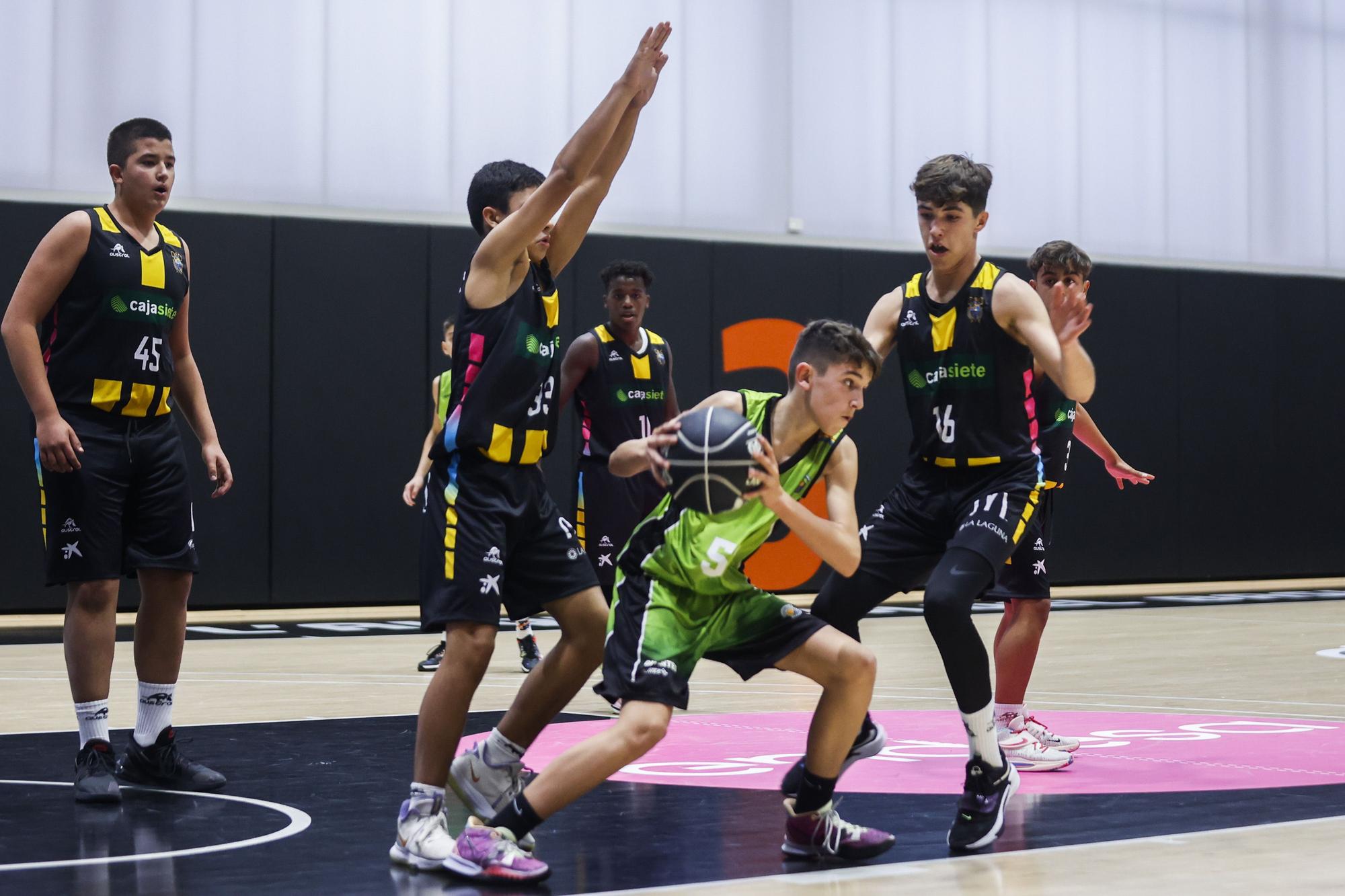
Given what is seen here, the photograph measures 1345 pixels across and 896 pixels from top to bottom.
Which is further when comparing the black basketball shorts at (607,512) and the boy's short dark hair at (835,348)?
the black basketball shorts at (607,512)

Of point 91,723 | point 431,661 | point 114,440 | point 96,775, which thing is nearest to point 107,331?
point 114,440

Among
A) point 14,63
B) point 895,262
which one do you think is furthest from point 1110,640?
point 14,63

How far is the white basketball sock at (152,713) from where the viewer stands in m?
5.15

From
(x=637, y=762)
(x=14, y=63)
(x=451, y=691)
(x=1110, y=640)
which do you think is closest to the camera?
(x=451, y=691)

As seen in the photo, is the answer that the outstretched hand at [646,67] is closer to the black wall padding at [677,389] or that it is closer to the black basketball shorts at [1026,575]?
the black basketball shorts at [1026,575]

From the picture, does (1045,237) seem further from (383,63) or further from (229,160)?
(229,160)

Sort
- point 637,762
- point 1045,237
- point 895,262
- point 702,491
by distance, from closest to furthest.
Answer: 1. point 702,491
2. point 637,762
3. point 895,262
4. point 1045,237

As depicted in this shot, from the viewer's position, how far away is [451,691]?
3967 millimetres

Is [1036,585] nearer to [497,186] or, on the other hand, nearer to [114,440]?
[497,186]

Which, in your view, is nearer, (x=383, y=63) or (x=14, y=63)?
(x=14, y=63)

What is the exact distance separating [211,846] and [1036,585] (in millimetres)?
3063

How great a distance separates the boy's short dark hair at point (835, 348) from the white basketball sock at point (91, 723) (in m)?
2.46

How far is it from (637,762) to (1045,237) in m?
11.5

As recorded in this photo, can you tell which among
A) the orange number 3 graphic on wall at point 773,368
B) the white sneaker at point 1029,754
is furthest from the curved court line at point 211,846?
the orange number 3 graphic on wall at point 773,368
